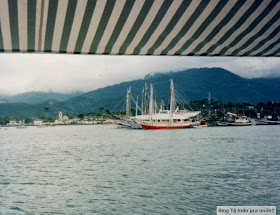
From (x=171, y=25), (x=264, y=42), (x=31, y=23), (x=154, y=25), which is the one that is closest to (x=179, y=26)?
(x=171, y=25)

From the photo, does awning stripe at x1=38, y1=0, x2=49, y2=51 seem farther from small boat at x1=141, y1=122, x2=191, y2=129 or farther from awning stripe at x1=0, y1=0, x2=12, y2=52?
small boat at x1=141, y1=122, x2=191, y2=129

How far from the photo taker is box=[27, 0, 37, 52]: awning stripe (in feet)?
6.65

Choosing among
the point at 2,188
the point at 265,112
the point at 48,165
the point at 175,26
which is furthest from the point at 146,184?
the point at 265,112

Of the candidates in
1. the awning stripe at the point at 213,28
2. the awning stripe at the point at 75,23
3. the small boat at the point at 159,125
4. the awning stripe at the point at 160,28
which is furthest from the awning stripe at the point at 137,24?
the small boat at the point at 159,125

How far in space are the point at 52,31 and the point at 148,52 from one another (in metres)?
0.89

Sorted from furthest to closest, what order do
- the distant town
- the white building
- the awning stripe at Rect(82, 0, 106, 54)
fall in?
the white building
the distant town
the awning stripe at Rect(82, 0, 106, 54)

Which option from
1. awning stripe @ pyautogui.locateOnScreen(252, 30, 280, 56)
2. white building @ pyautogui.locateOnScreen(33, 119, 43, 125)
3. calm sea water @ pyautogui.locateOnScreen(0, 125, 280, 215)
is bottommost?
calm sea water @ pyautogui.locateOnScreen(0, 125, 280, 215)

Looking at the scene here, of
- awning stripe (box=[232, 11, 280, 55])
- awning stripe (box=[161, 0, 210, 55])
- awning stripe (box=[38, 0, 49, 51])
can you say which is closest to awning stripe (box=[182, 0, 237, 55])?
awning stripe (box=[161, 0, 210, 55])

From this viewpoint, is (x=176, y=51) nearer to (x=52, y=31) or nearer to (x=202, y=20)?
(x=202, y=20)

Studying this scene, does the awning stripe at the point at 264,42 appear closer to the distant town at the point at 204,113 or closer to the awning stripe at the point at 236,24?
the awning stripe at the point at 236,24

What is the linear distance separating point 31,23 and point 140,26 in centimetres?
81

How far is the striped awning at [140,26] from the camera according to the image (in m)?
2.13

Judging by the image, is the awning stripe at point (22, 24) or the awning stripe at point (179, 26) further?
the awning stripe at point (179, 26)

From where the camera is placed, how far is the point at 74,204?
33.5 ft
